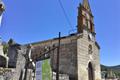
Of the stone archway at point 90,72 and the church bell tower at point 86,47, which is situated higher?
the church bell tower at point 86,47

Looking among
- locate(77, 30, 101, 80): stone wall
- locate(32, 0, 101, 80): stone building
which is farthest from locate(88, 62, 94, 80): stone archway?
locate(77, 30, 101, 80): stone wall

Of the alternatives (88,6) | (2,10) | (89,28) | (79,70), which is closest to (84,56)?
(79,70)

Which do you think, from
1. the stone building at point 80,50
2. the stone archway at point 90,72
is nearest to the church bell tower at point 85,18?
the stone building at point 80,50

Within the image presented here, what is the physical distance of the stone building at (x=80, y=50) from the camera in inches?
911

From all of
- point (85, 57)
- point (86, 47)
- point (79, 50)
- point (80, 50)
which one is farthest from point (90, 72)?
point (79, 50)

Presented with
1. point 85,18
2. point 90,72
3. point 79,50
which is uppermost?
point 85,18

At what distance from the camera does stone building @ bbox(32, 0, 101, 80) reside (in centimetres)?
2314

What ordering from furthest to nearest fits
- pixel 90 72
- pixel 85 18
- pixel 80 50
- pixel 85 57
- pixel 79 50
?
pixel 85 18, pixel 90 72, pixel 85 57, pixel 80 50, pixel 79 50

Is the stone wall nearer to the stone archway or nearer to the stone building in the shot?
the stone building

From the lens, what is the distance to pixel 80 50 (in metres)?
24.0

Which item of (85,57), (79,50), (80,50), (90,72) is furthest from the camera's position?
(90,72)

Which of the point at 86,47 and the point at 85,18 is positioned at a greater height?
the point at 85,18

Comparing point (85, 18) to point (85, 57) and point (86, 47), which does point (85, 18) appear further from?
point (85, 57)

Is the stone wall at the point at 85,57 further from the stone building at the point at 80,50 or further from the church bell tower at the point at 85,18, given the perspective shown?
the church bell tower at the point at 85,18
